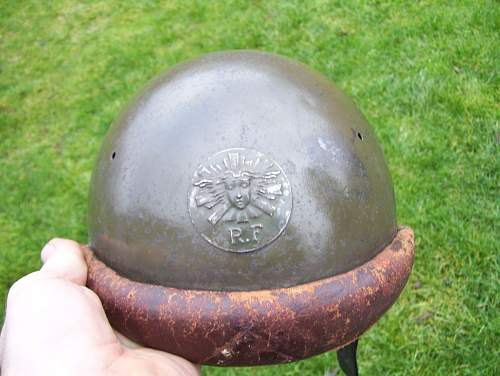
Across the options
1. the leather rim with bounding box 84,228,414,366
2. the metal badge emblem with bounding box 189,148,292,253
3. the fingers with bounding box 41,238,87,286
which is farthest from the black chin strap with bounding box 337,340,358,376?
the fingers with bounding box 41,238,87,286

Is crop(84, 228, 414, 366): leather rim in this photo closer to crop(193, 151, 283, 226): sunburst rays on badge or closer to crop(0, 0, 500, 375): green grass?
crop(193, 151, 283, 226): sunburst rays on badge

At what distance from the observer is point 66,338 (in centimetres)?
212

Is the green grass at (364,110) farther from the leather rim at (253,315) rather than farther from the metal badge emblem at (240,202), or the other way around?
the metal badge emblem at (240,202)

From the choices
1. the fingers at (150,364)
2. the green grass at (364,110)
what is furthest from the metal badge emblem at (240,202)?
the green grass at (364,110)

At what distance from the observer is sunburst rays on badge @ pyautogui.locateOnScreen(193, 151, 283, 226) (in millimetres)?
2020

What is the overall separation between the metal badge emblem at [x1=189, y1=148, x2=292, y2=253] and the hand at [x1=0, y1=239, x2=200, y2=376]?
54 centimetres

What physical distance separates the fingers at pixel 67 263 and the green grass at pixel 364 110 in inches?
68.4

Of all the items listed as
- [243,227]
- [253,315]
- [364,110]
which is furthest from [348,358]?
[364,110]

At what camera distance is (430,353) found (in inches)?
145

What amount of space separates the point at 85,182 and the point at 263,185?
349cm

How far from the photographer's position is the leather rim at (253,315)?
2.01 m

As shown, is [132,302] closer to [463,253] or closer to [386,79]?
[463,253]

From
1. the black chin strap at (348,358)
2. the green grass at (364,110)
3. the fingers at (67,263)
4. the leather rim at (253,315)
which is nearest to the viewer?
the leather rim at (253,315)

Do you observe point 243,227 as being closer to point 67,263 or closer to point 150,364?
point 150,364
